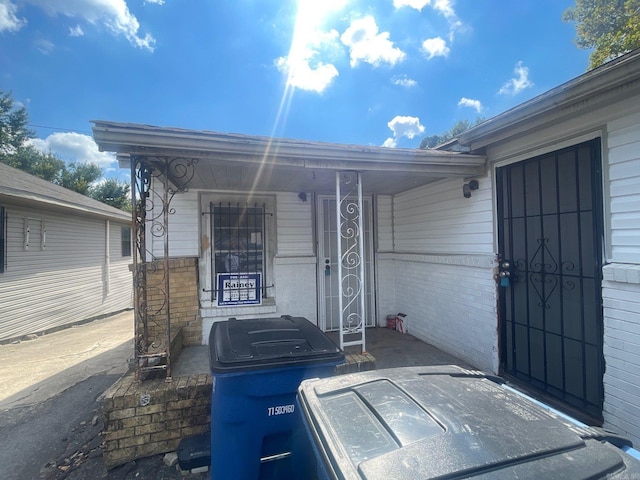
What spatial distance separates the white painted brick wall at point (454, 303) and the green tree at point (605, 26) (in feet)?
35.4

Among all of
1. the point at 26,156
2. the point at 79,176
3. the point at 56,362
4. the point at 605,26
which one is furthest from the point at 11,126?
the point at 605,26

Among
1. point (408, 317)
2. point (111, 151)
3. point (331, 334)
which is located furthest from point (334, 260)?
point (111, 151)

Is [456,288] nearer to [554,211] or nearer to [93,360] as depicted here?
[554,211]

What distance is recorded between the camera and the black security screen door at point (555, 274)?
2787 mm

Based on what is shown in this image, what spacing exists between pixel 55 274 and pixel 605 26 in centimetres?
2009

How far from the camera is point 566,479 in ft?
2.79

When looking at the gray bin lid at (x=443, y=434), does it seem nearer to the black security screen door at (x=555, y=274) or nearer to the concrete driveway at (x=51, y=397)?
the black security screen door at (x=555, y=274)

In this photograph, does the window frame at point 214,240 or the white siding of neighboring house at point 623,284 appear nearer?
the white siding of neighboring house at point 623,284

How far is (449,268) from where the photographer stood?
173 inches

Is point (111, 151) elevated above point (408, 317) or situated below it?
above

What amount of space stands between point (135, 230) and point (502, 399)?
9.99 feet

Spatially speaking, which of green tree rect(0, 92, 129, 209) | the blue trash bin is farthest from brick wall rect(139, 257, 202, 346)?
green tree rect(0, 92, 129, 209)

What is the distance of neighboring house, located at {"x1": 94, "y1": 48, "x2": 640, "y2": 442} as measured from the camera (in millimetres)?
2520

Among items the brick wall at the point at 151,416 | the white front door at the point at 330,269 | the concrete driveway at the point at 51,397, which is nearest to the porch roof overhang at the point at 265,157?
the white front door at the point at 330,269
